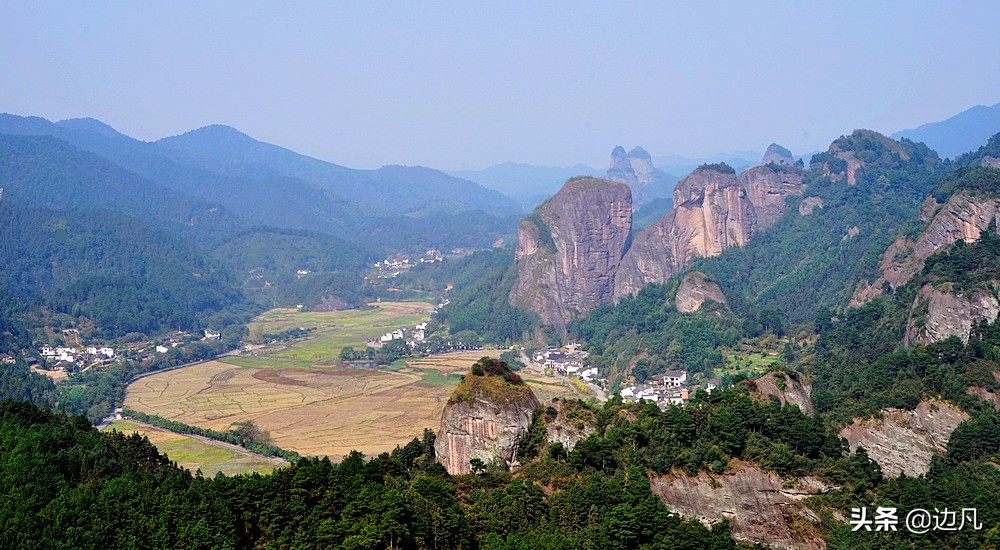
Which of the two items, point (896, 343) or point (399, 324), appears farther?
point (399, 324)

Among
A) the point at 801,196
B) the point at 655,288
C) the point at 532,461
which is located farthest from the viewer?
the point at 801,196

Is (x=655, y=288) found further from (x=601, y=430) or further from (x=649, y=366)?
(x=601, y=430)

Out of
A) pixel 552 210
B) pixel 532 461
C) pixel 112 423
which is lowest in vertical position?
pixel 112 423

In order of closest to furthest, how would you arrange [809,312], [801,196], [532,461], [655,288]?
[532,461]
[809,312]
[655,288]
[801,196]

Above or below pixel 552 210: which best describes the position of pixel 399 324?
below

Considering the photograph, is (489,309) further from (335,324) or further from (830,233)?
(830,233)

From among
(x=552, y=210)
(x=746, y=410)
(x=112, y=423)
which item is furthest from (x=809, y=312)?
(x=112, y=423)

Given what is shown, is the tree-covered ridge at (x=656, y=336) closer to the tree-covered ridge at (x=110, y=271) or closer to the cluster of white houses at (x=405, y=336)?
the cluster of white houses at (x=405, y=336)
